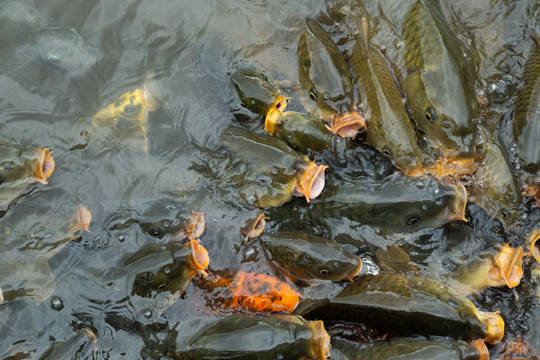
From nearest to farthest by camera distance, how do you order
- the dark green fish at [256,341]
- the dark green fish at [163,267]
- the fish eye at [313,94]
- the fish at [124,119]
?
the dark green fish at [256,341] < the dark green fish at [163,267] < the fish eye at [313,94] < the fish at [124,119]

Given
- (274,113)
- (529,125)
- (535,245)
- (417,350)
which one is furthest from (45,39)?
(535,245)

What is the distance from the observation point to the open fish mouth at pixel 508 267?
3.33m

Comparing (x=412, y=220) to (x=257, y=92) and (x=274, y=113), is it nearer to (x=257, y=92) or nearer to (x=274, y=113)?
(x=274, y=113)

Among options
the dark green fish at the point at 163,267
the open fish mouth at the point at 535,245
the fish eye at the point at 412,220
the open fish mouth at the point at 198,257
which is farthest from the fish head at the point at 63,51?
the open fish mouth at the point at 535,245

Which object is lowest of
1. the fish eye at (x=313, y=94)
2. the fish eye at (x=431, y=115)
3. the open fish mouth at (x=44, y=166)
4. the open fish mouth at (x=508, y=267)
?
the open fish mouth at (x=44, y=166)

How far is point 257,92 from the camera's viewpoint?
3896 millimetres

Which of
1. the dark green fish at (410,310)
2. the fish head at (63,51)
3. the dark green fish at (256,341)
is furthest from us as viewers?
the fish head at (63,51)

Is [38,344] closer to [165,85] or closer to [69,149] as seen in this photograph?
[69,149]

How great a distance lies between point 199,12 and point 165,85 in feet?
2.83

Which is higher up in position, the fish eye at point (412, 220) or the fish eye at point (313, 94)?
the fish eye at point (313, 94)

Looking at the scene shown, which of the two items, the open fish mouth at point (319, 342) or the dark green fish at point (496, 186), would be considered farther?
the dark green fish at point (496, 186)

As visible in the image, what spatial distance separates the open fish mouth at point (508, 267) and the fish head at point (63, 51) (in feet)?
12.4

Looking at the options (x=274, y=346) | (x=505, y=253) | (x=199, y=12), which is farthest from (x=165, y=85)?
(x=505, y=253)

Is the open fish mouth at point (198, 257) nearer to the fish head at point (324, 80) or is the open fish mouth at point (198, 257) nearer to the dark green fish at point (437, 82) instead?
the fish head at point (324, 80)
